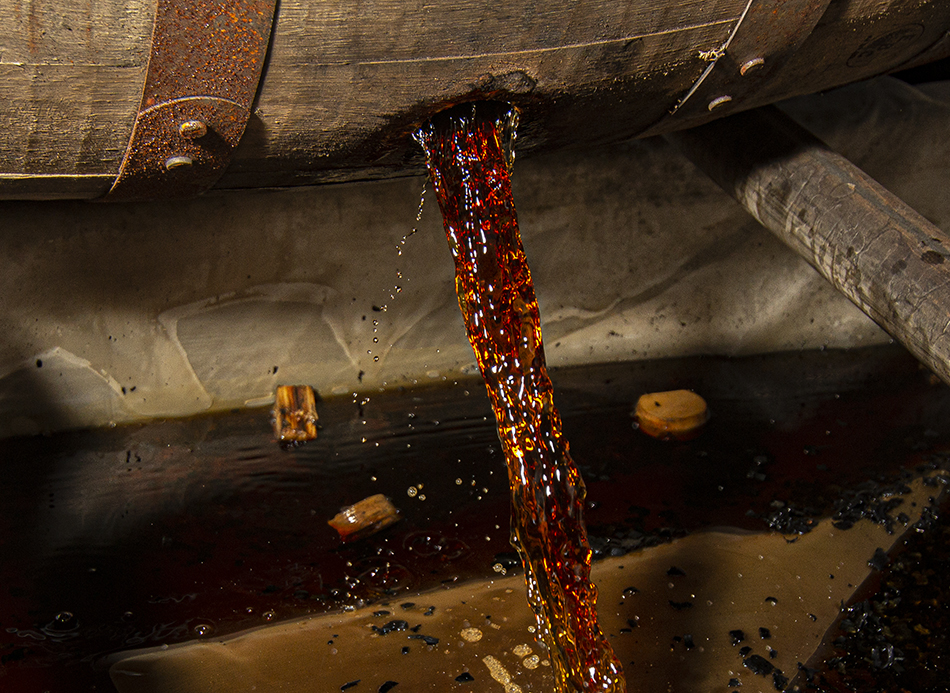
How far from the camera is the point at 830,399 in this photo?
2934mm

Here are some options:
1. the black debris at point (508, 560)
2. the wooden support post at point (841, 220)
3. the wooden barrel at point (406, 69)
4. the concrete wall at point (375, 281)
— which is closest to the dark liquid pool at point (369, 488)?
the black debris at point (508, 560)

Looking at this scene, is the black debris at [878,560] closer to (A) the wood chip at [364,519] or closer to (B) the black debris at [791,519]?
(B) the black debris at [791,519]

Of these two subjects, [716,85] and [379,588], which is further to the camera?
[379,588]

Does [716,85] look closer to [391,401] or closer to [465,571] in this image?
[465,571]

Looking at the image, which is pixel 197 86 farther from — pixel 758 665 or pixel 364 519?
pixel 758 665

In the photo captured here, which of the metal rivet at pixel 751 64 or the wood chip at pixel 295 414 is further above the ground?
the metal rivet at pixel 751 64

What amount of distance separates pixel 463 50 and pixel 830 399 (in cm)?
206

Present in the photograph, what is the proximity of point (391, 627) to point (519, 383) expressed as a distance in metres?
0.71

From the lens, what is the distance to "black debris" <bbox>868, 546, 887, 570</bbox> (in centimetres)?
217

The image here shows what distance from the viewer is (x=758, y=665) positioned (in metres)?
1.87

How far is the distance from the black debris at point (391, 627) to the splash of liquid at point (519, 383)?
365mm

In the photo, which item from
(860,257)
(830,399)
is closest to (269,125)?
(860,257)

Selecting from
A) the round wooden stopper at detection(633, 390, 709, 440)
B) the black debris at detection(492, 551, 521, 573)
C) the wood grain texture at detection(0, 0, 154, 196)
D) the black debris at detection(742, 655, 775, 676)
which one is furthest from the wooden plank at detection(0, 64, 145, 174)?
the round wooden stopper at detection(633, 390, 709, 440)

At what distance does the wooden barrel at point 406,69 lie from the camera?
1.36m
